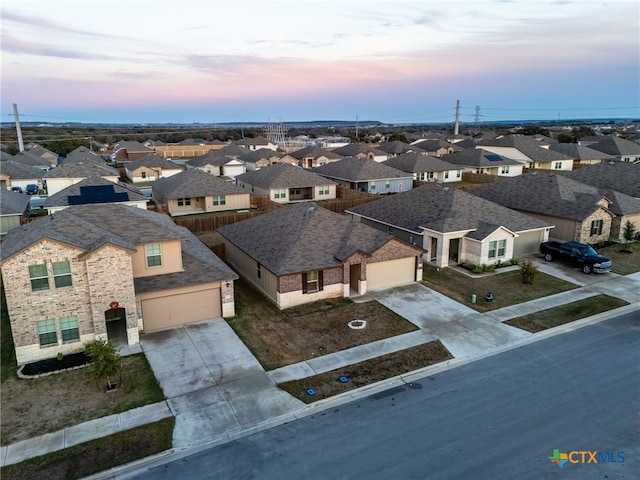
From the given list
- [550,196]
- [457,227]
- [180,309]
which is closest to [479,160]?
[550,196]

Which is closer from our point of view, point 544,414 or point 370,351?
point 544,414

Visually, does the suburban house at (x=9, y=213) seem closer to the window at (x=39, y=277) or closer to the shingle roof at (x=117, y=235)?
the shingle roof at (x=117, y=235)

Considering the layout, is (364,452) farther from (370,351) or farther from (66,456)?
(66,456)

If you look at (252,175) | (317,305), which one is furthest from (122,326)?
(252,175)

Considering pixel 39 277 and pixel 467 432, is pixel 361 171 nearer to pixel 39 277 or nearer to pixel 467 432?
pixel 39 277

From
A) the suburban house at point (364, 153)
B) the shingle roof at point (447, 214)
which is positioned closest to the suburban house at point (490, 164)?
the suburban house at point (364, 153)

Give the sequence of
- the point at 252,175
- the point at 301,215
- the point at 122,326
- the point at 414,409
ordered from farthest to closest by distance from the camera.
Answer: the point at 252,175 < the point at 301,215 < the point at 122,326 < the point at 414,409
